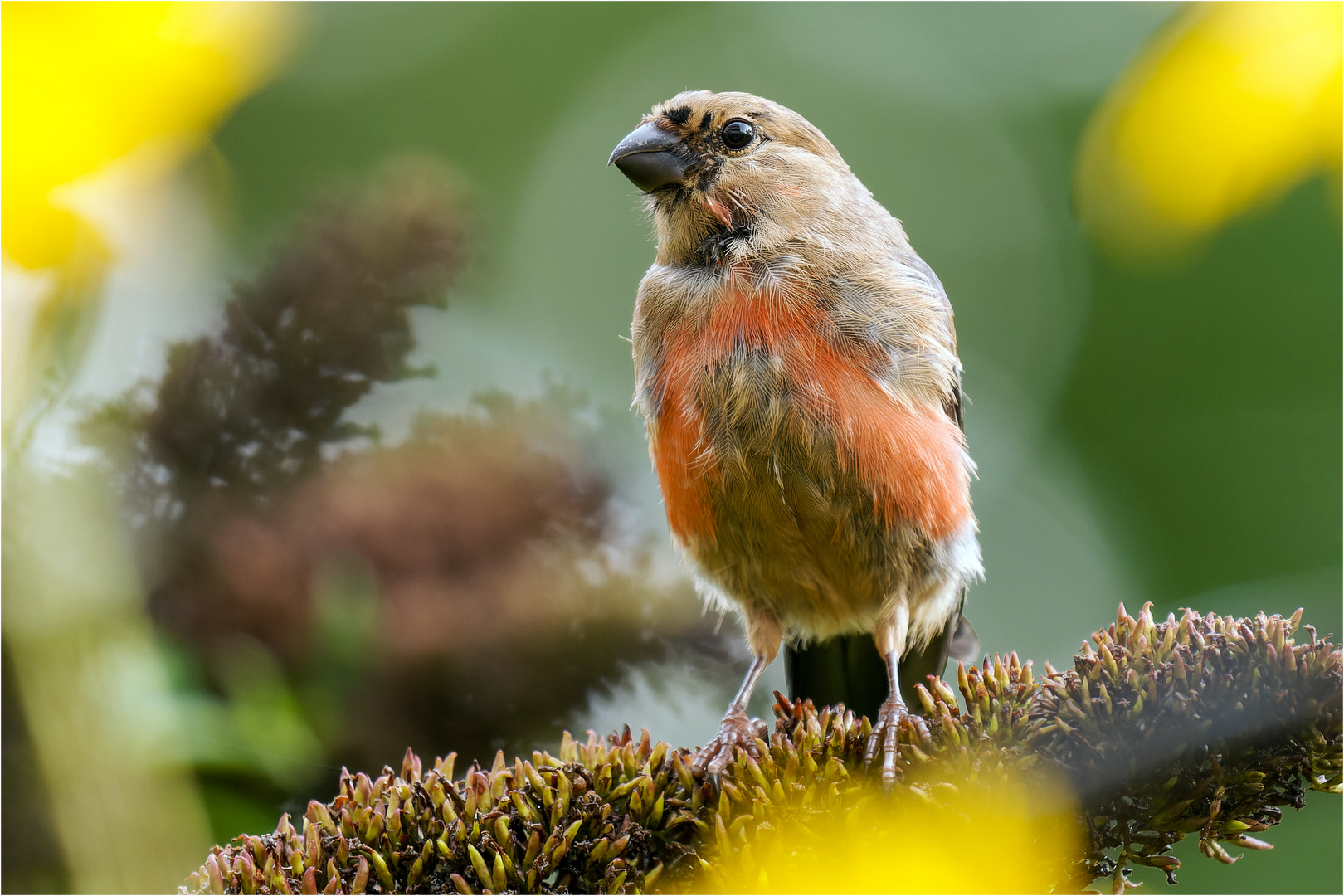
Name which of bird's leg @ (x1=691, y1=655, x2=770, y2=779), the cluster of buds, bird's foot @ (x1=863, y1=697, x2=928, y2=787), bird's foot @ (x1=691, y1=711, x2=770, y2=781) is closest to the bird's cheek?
bird's leg @ (x1=691, y1=655, x2=770, y2=779)

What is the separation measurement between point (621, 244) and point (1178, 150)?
3.94 meters

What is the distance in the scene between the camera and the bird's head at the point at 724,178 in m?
2.87

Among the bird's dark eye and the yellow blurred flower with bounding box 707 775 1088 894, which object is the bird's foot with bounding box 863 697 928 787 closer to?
the yellow blurred flower with bounding box 707 775 1088 894

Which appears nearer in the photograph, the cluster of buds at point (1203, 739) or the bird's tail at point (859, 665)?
the cluster of buds at point (1203, 739)

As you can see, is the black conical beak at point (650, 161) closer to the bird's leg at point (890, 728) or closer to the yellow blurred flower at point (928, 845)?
the bird's leg at point (890, 728)

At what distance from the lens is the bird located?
8.61 ft

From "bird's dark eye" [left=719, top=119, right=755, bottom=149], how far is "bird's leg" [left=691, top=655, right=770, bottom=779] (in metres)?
1.55

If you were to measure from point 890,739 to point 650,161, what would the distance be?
71.7 inches

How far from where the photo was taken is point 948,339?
9.85 ft

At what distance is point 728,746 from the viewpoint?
208 centimetres

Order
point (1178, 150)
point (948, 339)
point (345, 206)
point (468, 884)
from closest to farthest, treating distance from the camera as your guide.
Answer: point (468, 884), point (345, 206), point (1178, 150), point (948, 339)

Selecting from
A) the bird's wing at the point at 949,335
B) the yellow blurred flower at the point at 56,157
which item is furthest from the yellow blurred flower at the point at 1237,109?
the yellow blurred flower at the point at 56,157

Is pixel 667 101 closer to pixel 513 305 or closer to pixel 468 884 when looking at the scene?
pixel 513 305

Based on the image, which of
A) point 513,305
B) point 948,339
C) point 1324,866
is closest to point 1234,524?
point 1324,866
